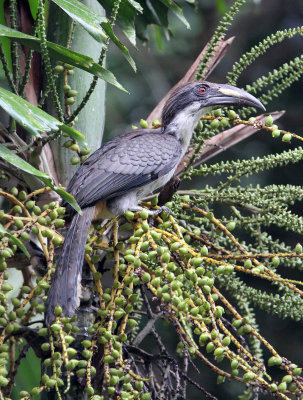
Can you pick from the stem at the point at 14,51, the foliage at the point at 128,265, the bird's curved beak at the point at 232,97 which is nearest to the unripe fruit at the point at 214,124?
the foliage at the point at 128,265

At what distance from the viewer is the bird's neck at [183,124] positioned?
6.55 ft

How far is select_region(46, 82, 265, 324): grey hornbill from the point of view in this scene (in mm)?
1718

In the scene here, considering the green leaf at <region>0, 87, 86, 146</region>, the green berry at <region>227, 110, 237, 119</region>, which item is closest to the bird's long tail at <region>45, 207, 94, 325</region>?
the green leaf at <region>0, 87, 86, 146</region>

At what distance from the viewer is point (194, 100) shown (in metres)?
2.00

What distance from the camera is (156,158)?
6.10 feet

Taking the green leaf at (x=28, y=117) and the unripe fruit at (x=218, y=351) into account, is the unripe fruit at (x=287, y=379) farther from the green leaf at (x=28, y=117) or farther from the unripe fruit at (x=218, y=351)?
the green leaf at (x=28, y=117)

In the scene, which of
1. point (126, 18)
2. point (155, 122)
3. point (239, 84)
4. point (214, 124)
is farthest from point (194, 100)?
point (239, 84)

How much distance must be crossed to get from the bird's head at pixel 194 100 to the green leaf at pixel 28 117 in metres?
0.64

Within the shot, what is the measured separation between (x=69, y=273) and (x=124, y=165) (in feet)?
1.37

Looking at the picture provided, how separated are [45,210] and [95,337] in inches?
10.9

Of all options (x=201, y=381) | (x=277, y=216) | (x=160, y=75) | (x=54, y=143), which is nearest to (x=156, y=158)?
(x=54, y=143)

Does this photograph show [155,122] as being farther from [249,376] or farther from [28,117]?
[249,376]

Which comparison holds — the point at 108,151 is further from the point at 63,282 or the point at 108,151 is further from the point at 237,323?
the point at 237,323

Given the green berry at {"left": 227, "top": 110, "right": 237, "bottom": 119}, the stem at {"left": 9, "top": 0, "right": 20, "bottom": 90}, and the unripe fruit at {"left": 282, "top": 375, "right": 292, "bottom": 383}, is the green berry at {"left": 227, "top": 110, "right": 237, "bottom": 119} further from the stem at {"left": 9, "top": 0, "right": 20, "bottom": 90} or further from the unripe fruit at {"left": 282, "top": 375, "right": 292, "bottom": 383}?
the unripe fruit at {"left": 282, "top": 375, "right": 292, "bottom": 383}
